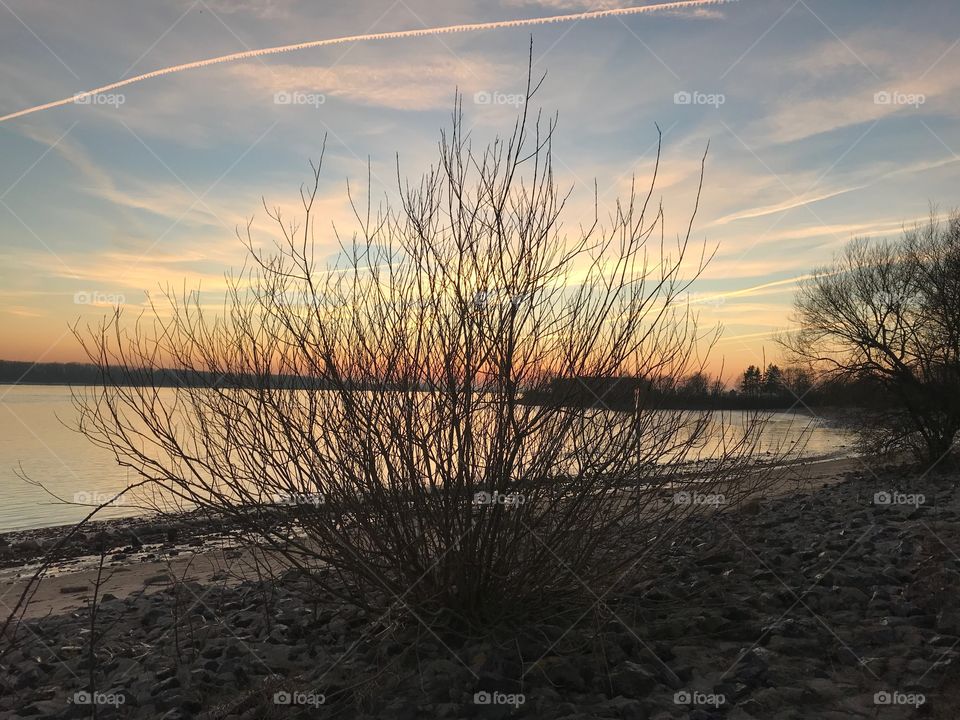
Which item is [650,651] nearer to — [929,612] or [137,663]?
[929,612]

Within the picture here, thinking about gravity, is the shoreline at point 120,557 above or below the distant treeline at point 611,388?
below

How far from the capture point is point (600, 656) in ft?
14.3

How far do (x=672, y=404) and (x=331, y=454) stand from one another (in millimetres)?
2688

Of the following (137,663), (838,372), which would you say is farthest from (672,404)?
(838,372)

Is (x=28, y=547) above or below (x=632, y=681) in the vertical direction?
below

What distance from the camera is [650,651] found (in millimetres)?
4426

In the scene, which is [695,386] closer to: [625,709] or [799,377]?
[625,709]

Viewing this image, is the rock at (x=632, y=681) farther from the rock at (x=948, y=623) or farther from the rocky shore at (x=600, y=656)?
the rock at (x=948, y=623)

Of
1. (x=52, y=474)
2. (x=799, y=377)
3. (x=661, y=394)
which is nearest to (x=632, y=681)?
(x=661, y=394)

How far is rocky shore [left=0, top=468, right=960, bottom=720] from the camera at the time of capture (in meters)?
3.82

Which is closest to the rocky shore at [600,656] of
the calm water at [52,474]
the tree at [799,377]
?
the calm water at [52,474]

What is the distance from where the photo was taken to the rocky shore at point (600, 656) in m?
3.82

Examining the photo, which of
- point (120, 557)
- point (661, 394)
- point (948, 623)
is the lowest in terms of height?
point (120, 557)

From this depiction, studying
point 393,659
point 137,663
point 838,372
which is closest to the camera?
point 393,659
